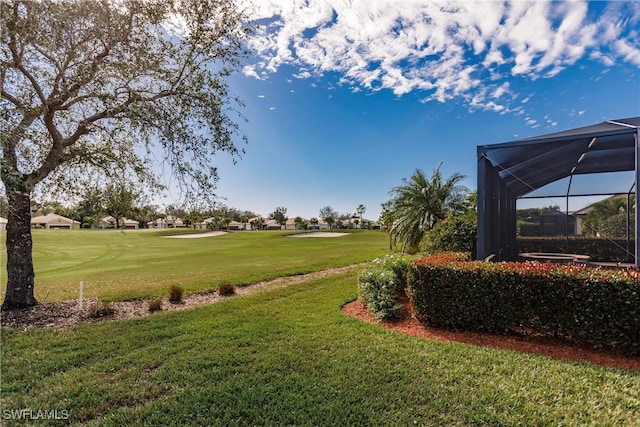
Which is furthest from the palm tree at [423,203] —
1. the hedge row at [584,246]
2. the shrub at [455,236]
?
the hedge row at [584,246]

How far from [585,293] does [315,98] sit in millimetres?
9587

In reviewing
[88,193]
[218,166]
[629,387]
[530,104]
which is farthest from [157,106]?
[530,104]

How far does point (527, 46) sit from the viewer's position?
7238mm

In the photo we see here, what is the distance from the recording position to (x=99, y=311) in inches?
226

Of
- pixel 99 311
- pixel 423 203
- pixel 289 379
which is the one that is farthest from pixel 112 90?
pixel 423 203

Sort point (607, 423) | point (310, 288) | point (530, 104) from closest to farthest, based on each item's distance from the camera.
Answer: point (607, 423) → point (310, 288) → point (530, 104)

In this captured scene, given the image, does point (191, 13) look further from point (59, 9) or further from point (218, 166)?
point (218, 166)

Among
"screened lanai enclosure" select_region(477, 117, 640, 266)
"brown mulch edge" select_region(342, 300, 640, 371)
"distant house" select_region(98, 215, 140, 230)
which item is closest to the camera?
"brown mulch edge" select_region(342, 300, 640, 371)

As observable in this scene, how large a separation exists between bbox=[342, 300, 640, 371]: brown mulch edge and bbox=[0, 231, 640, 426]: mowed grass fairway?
289 millimetres

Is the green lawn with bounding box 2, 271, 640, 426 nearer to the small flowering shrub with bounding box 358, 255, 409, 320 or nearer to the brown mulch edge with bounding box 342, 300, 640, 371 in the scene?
the brown mulch edge with bounding box 342, 300, 640, 371

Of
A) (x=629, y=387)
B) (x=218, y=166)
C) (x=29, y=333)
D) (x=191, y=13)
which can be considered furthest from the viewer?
(x=218, y=166)

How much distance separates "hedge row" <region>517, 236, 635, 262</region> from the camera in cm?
1027

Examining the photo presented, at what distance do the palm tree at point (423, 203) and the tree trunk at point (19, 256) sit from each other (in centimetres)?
1403

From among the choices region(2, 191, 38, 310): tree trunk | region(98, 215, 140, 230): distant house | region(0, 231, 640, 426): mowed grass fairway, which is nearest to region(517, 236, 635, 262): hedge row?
region(0, 231, 640, 426): mowed grass fairway
